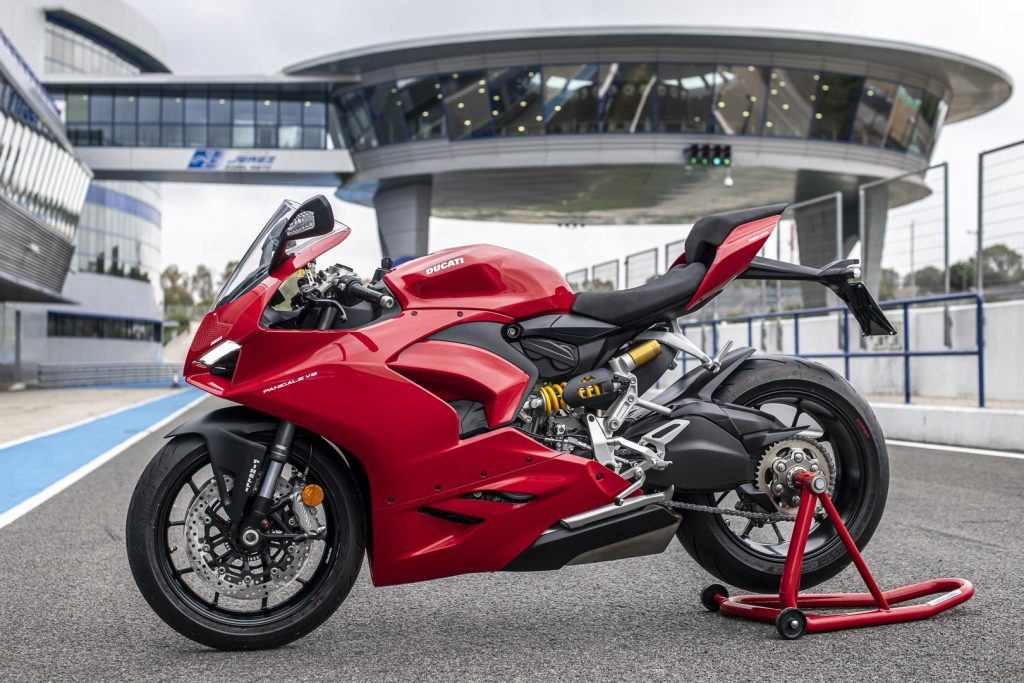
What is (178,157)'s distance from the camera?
3775cm

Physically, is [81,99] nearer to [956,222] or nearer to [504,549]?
[956,222]

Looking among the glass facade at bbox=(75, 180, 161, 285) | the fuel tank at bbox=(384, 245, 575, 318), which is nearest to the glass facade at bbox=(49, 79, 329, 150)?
the glass facade at bbox=(75, 180, 161, 285)

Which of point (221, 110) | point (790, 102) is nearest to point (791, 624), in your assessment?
point (790, 102)

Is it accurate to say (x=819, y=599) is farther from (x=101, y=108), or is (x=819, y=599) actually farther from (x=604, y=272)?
(x=101, y=108)

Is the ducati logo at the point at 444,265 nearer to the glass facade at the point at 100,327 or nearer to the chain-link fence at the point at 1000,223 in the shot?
the chain-link fence at the point at 1000,223

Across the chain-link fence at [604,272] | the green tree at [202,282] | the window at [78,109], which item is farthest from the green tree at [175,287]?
the chain-link fence at [604,272]

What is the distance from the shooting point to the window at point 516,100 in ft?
107

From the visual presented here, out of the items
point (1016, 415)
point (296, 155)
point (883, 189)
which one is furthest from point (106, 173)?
point (1016, 415)

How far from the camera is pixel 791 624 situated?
3061 millimetres

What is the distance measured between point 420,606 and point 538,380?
106cm

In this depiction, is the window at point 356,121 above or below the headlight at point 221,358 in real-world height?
above

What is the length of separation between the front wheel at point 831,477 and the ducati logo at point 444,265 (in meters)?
1.12

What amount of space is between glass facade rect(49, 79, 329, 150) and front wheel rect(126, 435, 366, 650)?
115 ft

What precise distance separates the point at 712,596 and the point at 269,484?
1.67 meters
